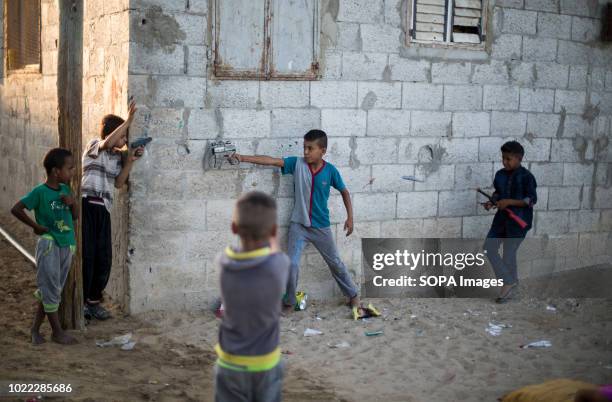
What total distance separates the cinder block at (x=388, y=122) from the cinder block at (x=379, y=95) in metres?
0.06

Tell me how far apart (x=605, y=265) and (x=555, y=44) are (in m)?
2.72

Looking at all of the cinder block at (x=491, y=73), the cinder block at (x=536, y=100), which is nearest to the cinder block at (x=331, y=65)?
the cinder block at (x=491, y=73)

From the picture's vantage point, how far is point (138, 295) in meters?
6.69

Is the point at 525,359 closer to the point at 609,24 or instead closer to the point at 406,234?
the point at 406,234

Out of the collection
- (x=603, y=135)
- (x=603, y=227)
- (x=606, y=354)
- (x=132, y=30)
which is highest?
(x=132, y=30)

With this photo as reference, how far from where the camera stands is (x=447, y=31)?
785 centimetres

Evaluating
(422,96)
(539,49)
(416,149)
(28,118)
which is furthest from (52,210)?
(539,49)

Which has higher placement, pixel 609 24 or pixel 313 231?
pixel 609 24

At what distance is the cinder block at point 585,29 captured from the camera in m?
8.61

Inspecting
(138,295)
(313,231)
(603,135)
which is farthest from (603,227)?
(138,295)

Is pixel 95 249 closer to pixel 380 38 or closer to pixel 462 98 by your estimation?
pixel 380 38

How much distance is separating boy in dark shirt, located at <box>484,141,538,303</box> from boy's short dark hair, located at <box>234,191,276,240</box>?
477 centimetres

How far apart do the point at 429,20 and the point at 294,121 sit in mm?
1805

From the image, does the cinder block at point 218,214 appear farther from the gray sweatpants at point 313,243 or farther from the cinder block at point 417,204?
A: the cinder block at point 417,204
